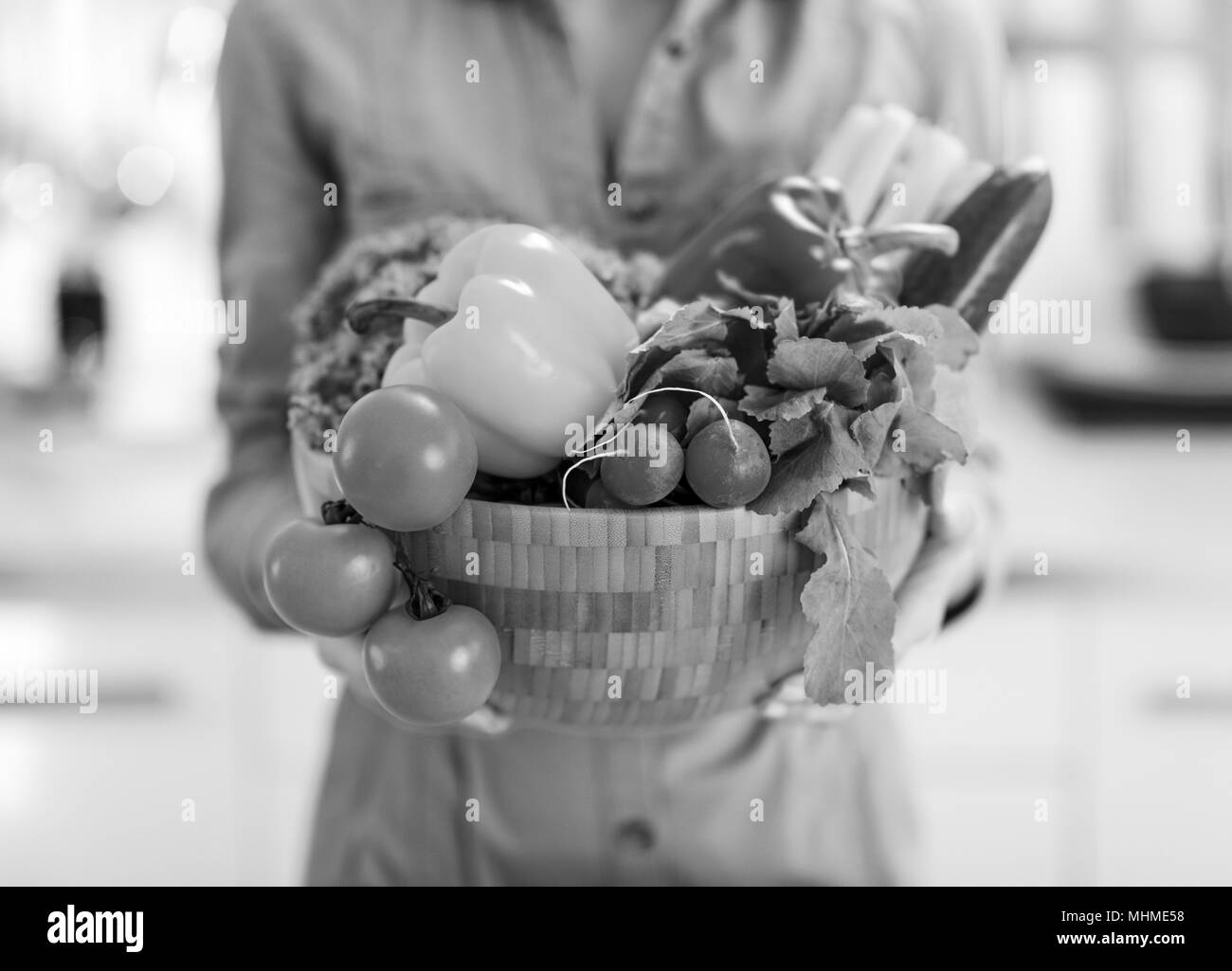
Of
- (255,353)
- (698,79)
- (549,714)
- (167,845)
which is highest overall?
(698,79)

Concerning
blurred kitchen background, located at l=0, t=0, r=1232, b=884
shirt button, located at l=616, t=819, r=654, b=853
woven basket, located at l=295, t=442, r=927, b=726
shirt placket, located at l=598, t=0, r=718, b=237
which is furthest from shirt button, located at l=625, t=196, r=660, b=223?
blurred kitchen background, located at l=0, t=0, r=1232, b=884

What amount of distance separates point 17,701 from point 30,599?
0.15 metres

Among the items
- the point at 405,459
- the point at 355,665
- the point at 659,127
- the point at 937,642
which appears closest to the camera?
the point at 405,459

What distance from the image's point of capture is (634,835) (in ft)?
2.93

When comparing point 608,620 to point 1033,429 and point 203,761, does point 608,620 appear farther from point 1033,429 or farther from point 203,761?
point 1033,429

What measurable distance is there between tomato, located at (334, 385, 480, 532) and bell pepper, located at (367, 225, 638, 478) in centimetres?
5

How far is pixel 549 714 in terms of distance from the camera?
65 centimetres

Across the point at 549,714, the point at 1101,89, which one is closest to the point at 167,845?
the point at 549,714

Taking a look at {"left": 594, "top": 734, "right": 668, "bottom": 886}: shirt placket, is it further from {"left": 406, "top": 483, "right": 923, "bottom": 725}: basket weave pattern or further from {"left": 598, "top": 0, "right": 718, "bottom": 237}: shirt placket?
{"left": 598, "top": 0, "right": 718, "bottom": 237}: shirt placket

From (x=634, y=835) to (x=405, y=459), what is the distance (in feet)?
1.54

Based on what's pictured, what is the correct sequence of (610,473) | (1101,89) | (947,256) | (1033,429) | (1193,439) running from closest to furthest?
(610,473), (947,256), (1193,439), (1033,429), (1101,89)

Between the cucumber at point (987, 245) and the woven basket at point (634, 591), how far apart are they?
162 mm

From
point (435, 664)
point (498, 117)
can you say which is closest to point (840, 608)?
point (435, 664)

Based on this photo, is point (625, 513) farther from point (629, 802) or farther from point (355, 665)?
point (629, 802)
